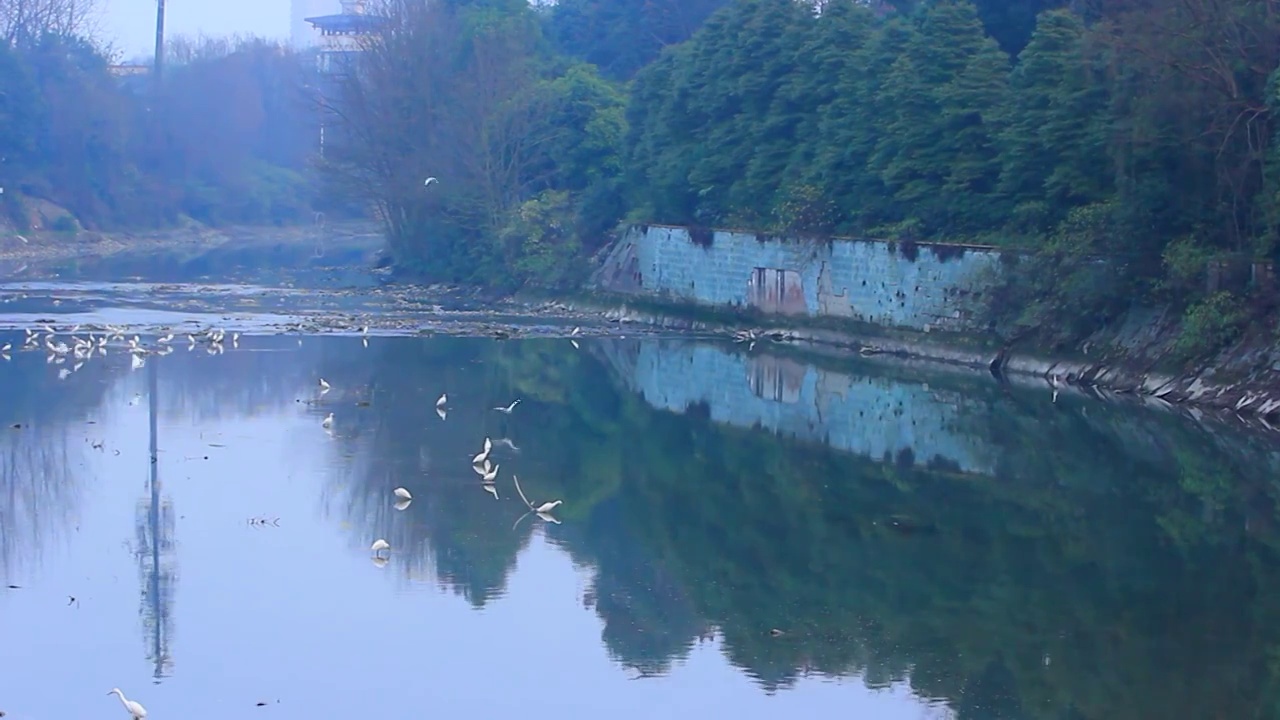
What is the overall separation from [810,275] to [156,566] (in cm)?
2296

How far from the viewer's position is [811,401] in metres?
25.7

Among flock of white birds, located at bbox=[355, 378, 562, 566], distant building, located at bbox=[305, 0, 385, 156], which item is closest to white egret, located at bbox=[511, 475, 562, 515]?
flock of white birds, located at bbox=[355, 378, 562, 566]

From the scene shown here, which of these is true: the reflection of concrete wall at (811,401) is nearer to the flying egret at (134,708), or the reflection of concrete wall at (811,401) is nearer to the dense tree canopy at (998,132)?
the dense tree canopy at (998,132)

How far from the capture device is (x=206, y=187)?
80.0 meters

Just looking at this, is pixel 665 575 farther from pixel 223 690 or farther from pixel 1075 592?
pixel 223 690

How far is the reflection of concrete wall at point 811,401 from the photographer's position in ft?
70.4

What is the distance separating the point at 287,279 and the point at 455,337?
1667 centimetres

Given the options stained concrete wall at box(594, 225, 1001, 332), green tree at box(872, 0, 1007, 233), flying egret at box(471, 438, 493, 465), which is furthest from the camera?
green tree at box(872, 0, 1007, 233)

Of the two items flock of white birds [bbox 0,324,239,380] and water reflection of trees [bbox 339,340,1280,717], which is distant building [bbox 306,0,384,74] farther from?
water reflection of trees [bbox 339,340,1280,717]

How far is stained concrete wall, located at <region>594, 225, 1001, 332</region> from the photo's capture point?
103 feet

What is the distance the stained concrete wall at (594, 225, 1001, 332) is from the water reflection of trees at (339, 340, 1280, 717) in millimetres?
6874

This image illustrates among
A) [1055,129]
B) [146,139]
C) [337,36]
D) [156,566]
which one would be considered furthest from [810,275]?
[337,36]

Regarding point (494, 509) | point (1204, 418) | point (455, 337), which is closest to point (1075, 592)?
point (494, 509)

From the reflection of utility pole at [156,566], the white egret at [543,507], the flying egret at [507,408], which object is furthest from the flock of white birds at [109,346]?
the reflection of utility pole at [156,566]
